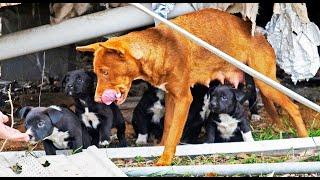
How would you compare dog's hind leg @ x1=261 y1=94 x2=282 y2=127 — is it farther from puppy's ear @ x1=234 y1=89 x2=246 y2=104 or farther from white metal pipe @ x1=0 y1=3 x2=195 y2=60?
white metal pipe @ x1=0 y1=3 x2=195 y2=60

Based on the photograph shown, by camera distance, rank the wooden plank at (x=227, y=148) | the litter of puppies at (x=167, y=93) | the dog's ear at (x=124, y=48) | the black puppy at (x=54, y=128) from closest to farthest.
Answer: the dog's ear at (x=124, y=48) < the litter of puppies at (x=167, y=93) < the black puppy at (x=54, y=128) < the wooden plank at (x=227, y=148)

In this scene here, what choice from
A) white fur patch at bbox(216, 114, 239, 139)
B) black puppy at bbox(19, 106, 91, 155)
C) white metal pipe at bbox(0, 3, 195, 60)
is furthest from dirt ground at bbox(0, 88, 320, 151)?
white metal pipe at bbox(0, 3, 195, 60)

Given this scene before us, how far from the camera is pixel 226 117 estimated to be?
8586mm

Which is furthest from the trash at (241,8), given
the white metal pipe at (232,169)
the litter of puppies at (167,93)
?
the white metal pipe at (232,169)

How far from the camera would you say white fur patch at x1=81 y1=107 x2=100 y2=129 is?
8562 millimetres

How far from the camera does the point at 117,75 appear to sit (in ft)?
25.5

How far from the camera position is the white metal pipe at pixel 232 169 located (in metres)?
7.77

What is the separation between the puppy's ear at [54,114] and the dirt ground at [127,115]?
70cm

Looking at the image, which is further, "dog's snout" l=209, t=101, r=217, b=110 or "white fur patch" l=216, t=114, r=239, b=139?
"white fur patch" l=216, t=114, r=239, b=139

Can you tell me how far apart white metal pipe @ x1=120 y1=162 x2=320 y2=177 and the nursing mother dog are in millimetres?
207

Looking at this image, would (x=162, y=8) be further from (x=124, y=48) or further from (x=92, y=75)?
(x=92, y=75)

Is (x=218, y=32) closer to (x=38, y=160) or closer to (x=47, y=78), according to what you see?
(x=38, y=160)

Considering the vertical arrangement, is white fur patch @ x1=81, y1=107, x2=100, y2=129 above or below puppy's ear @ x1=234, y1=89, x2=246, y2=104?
below

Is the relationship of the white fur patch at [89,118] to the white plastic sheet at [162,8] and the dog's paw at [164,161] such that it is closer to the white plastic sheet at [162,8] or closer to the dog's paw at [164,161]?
the dog's paw at [164,161]
